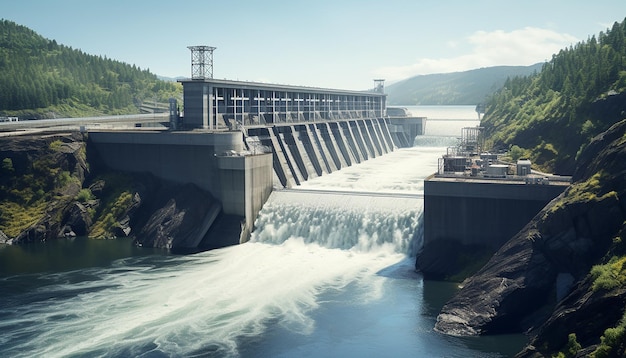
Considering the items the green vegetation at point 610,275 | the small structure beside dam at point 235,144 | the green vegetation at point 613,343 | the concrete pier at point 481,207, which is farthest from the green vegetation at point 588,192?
the small structure beside dam at point 235,144

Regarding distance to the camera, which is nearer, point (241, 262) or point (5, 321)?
point (5, 321)

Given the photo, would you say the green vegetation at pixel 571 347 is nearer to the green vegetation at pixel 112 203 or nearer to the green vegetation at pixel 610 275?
the green vegetation at pixel 610 275

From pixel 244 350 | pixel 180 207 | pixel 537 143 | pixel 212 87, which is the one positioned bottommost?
pixel 244 350

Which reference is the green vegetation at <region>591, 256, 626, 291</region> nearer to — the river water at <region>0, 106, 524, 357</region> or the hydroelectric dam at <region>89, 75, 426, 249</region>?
the river water at <region>0, 106, 524, 357</region>

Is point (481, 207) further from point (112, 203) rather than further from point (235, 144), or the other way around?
point (112, 203)

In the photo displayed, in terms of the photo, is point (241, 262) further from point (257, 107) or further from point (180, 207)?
point (257, 107)

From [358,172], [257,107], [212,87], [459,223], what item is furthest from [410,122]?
[459,223]
